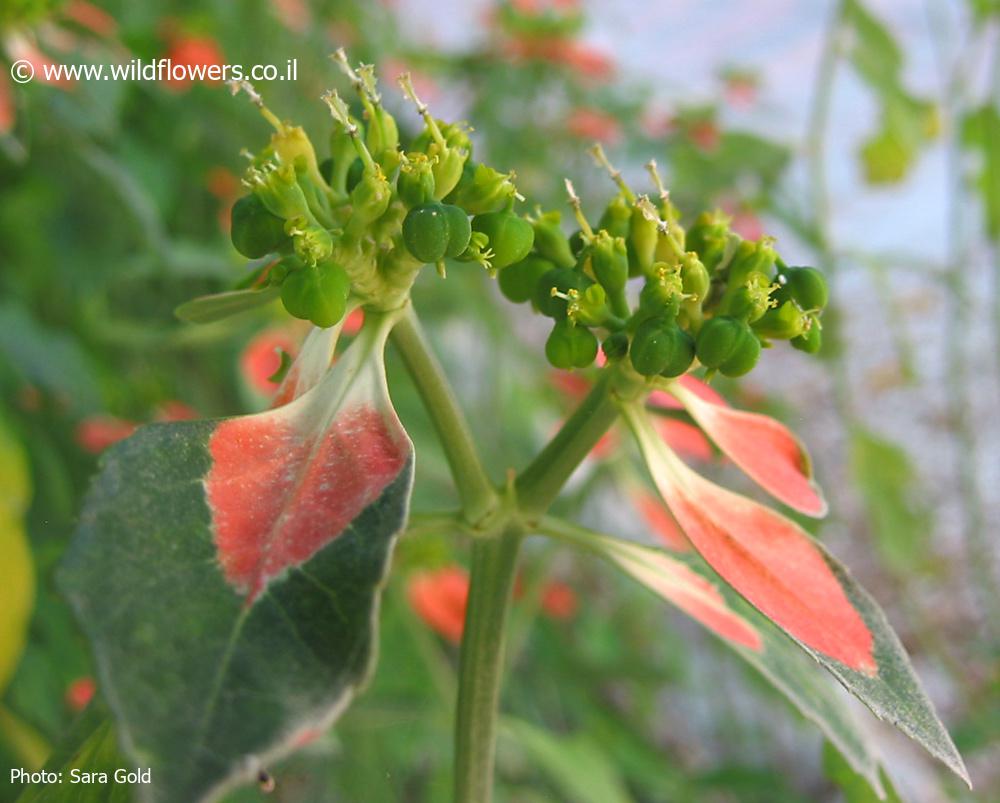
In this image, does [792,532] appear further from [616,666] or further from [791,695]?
[616,666]

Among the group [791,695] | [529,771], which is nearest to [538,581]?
[529,771]

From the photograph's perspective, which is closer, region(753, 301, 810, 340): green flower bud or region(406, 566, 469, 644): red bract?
region(753, 301, 810, 340): green flower bud

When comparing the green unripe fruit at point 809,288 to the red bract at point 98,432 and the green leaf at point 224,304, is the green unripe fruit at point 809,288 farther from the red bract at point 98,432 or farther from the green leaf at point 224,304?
the red bract at point 98,432

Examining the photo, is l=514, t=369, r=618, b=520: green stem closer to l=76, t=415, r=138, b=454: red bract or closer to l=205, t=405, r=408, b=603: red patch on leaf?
l=205, t=405, r=408, b=603: red patch on leaf

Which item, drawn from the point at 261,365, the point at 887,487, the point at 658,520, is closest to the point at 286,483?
the point at 261,365

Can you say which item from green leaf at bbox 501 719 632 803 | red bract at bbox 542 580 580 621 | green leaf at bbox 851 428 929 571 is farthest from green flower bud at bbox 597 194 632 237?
red bract at bbox 542 580 580 621

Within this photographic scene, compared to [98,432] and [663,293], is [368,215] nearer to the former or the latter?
[663,293]
